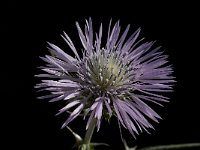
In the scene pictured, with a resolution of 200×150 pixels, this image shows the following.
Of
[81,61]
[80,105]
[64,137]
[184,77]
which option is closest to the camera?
[80,105]

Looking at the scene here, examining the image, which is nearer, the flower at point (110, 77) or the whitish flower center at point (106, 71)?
the flower at point (110, 77)

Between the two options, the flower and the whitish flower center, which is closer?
the flower

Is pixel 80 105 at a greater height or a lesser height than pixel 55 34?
lesser

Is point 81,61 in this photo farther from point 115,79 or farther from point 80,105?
point 80,105

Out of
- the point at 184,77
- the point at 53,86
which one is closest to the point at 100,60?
the point at 53,86
